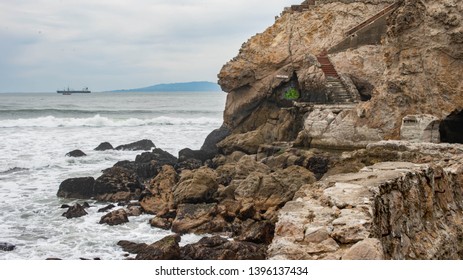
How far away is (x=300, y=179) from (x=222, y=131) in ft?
41.1

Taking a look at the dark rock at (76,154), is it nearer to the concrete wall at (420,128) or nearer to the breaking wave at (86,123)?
the concrete wall at (420,128)

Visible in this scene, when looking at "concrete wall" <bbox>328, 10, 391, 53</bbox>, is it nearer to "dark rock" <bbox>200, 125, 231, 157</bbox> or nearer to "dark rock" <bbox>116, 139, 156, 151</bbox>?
"dark rock" <bbox>200, 125, 231, 157</bbox>

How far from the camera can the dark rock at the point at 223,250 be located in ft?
29.5

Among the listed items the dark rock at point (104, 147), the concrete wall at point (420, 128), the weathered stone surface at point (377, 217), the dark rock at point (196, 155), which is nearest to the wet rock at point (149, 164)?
the dark rock at point (196, 155)

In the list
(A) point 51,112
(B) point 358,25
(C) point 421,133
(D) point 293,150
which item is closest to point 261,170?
(D) point 293,150

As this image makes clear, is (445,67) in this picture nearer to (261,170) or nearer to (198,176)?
(261,170)

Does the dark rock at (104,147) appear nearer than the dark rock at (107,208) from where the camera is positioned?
No

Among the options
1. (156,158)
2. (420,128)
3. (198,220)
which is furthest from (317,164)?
(156,158)

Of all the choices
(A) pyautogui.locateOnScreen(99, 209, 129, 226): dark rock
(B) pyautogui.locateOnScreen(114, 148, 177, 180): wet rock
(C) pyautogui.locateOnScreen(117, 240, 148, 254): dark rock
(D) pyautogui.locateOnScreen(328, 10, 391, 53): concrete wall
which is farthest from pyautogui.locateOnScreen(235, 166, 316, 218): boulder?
(D) pyautogui.locateOnScreen(328, 10, 391, 53): concrete wall

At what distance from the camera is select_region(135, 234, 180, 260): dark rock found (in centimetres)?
942

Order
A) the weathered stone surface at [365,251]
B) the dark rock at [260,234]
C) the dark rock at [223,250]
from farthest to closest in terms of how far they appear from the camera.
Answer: the dark rock at [260,234] < the dark rock at [223,250] < the weathered stone surface at [365,251]

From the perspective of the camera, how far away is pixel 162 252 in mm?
9508

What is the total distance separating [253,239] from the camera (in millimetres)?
10133

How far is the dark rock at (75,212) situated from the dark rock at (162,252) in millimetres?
4095
